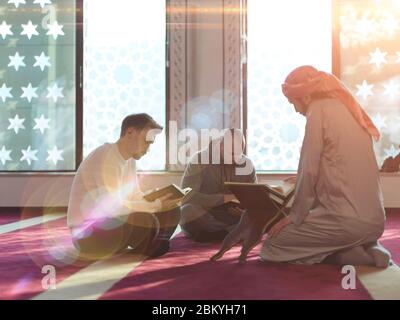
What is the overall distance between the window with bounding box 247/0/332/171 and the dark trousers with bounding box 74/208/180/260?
3.50 m

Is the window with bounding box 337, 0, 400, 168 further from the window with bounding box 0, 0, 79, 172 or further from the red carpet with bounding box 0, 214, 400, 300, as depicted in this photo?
the window with bounding box 0, 0, 79, 172

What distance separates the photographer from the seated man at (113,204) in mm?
3254

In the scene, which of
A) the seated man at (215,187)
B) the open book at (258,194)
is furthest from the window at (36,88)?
the open book at (258,194)

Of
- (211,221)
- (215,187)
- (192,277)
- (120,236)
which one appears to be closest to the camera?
(192,277)

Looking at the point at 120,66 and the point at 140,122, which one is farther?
the point at 120,66

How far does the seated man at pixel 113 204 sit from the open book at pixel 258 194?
558mm

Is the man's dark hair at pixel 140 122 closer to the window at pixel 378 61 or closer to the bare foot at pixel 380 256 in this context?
the bare foot at pixel 380 256

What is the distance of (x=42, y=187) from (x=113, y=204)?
3803 mm

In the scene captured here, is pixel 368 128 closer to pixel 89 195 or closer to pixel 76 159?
pixel 89 195

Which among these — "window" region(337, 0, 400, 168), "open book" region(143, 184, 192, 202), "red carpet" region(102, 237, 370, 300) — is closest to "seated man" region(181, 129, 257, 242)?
"open book" region(143, 184, 192, 202)

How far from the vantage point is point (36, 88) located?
681cm

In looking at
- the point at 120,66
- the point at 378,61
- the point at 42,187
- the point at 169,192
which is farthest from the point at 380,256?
the point at 42,187

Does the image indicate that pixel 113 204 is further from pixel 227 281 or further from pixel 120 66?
pixel 120 66

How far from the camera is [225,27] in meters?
6.55
